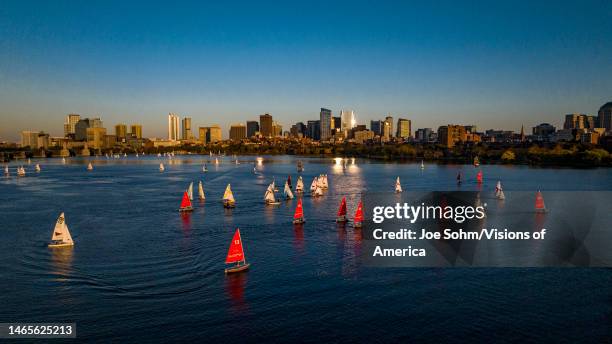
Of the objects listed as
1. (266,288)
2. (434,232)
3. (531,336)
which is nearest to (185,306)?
(266,288)

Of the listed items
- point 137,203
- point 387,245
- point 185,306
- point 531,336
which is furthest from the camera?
point 137,203

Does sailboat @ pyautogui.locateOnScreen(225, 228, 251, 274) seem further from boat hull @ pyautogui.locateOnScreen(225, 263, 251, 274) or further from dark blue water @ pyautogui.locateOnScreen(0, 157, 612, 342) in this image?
dark blue water @ pyautogui.locateOnScreen(0, 157, 612, 342)

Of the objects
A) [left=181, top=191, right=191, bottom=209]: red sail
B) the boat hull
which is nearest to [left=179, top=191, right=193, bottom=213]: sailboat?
[left=181, top=191, right=191, bottom=209]: red sail

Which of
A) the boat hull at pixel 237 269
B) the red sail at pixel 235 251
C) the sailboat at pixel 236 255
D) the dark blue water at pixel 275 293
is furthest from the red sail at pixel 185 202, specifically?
the red sail at pixel 235 251

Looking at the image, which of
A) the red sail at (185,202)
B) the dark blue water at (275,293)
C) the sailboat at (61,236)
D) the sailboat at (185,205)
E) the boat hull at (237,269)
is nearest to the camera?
the dark blue water at (275,293)

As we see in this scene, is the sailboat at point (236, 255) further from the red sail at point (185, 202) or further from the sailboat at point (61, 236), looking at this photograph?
the red sail at point (185, 202)

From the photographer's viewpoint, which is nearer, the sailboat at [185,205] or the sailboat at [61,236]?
the sailboat at [61,236]

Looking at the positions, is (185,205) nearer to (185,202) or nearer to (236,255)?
(185,202)

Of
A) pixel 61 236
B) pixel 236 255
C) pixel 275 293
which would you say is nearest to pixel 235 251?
pixel 236 255

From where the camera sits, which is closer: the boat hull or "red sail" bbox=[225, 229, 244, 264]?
the boat hull

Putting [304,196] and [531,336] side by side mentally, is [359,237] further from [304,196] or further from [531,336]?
[304,196]

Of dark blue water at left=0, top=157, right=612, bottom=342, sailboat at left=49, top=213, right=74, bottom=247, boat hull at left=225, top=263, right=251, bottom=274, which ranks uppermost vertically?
sailboat at left=49, top=213, right=74, bottom=247
